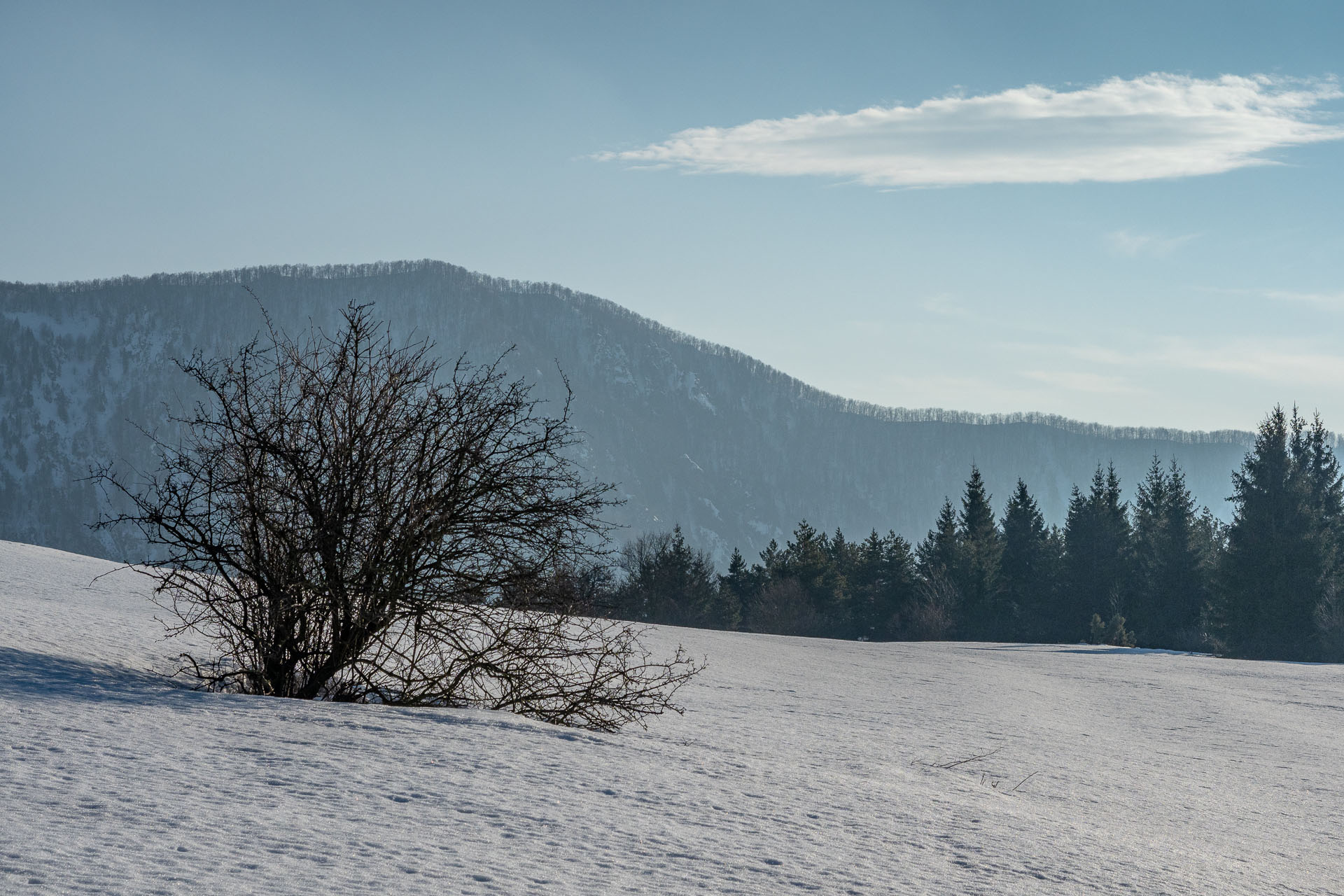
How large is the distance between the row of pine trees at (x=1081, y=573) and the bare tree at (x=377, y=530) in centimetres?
4366

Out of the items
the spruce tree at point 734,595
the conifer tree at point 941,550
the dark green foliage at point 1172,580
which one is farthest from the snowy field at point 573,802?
the conifer tree at point 941,550

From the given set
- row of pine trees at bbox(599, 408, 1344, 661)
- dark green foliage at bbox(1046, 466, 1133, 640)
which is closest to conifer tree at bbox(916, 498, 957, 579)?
row of pine trees at bbox(599, 408, 1344, 661)

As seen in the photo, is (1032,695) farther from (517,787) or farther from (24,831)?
(24,831)

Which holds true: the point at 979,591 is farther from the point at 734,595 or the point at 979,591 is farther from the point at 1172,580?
the point at 734,595

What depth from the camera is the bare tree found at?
905 cm

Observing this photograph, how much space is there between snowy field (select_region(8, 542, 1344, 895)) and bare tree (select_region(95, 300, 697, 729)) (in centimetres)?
81

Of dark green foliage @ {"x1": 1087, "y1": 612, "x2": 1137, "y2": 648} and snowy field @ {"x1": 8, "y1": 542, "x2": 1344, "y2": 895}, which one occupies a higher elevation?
snowy field @ {"x1": 8, "y1": 542, "x2": 1344, "y2": 895}

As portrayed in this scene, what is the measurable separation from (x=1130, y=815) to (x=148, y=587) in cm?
1973

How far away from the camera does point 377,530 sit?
9.04 meters

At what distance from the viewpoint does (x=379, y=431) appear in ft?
30.5

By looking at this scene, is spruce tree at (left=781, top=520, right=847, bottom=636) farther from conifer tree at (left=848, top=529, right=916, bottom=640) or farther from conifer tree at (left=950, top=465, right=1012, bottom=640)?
conifer tree at (left=950, top=465, right=1012, bottom=640)

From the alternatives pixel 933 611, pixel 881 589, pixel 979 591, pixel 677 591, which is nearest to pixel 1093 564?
pixel 979 591

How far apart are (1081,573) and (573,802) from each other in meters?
63.6

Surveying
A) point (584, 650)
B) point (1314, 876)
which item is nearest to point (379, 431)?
point (584, 650)
